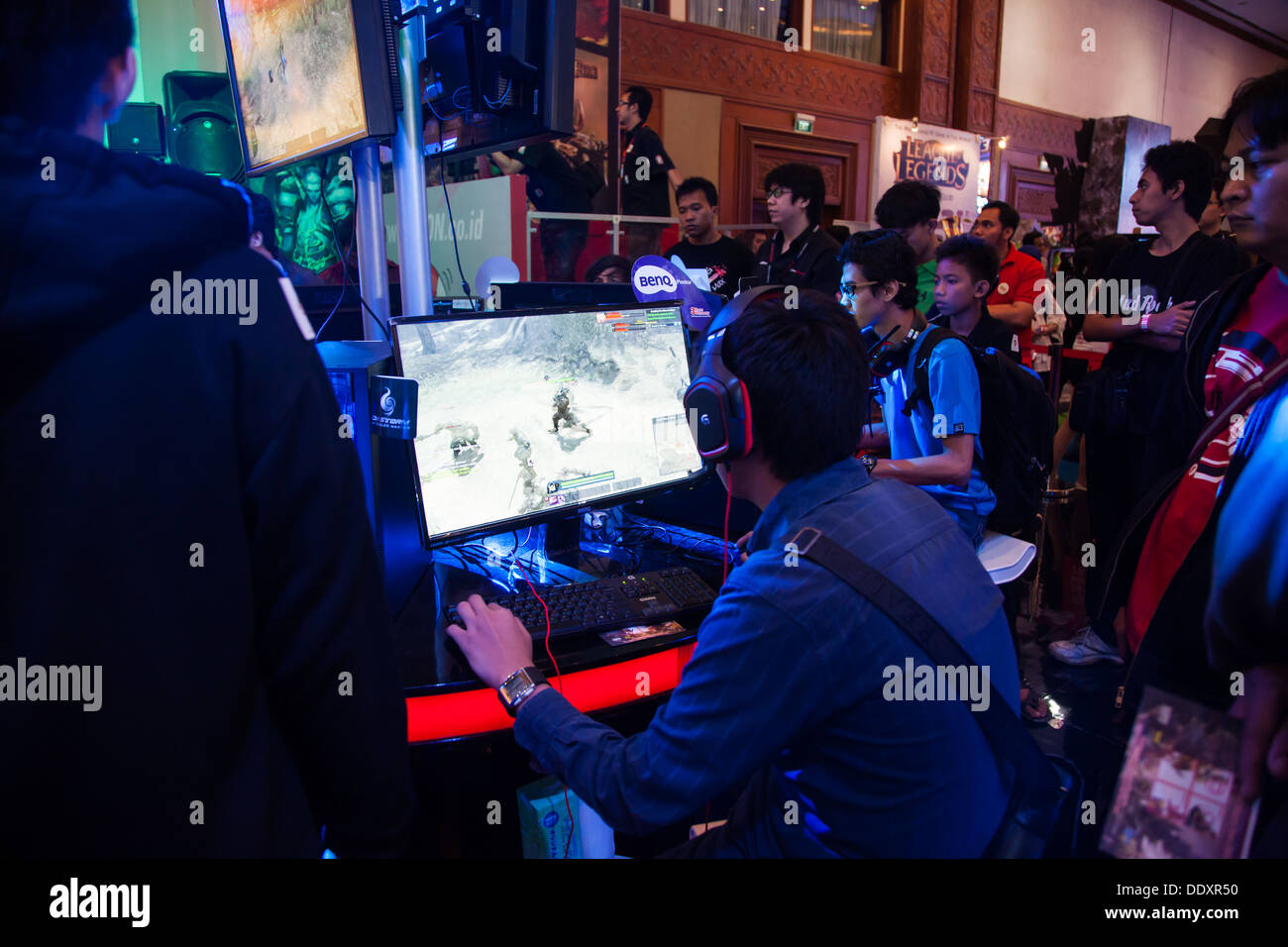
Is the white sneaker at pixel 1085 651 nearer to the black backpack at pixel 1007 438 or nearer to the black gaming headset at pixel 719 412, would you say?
the black backpack at pixel 1007 438

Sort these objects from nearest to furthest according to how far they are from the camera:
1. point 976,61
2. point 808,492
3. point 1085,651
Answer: point 808,492 < point 1085,651 < point 976,61

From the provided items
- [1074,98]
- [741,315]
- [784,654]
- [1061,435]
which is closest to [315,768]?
[784,654]

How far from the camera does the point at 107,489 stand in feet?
2.42

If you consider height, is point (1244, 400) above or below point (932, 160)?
below

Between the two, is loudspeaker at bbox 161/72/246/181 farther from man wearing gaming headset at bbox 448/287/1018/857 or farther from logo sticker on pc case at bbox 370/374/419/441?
man wearing gaming headset at bbox 448/287/1018/857

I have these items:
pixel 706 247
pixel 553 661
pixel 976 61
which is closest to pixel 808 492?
pixel 553 661

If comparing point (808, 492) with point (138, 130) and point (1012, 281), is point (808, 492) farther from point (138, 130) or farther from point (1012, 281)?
point (1012, 281)

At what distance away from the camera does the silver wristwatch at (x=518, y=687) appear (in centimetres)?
113

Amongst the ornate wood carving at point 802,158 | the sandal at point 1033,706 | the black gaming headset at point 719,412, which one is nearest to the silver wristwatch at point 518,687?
the black gaming headset at point 719,412

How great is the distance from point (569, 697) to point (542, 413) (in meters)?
0.59

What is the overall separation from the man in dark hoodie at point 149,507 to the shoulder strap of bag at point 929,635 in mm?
520

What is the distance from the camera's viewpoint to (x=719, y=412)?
3.67 feet
